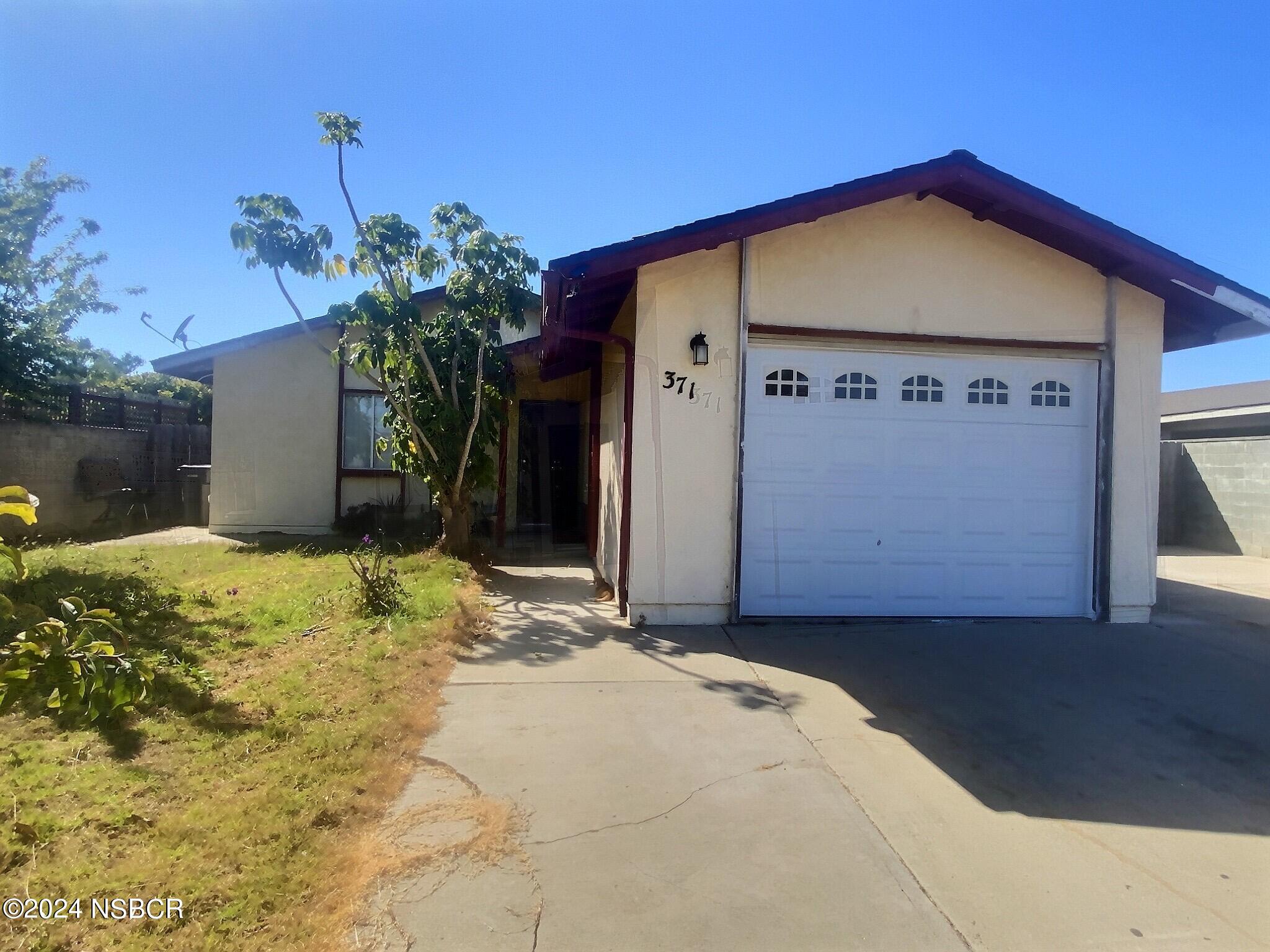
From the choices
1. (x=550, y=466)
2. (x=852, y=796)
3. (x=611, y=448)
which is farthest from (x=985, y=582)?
(x=550, y=466)

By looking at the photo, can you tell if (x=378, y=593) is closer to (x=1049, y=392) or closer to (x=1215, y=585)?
(x=1049, y=392)

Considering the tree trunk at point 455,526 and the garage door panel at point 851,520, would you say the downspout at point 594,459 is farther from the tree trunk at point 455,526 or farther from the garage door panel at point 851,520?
the garage door panel at point 851,520

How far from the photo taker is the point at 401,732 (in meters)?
4.19

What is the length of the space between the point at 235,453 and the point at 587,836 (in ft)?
37.3

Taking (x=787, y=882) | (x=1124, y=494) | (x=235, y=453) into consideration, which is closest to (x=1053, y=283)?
(x=1124, y=494)

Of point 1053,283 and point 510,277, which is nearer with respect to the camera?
point 1053,283

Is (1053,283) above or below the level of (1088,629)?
above

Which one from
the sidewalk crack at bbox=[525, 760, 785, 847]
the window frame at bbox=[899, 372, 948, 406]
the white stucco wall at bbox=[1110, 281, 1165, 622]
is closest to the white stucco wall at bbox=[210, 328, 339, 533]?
the window frame at bbox=[899, 372, 948, 406]

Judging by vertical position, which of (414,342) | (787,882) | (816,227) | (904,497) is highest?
(816,227)

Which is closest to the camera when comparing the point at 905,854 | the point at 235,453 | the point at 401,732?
the point at 905,854

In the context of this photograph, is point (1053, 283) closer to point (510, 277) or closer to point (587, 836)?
point (510, 277)

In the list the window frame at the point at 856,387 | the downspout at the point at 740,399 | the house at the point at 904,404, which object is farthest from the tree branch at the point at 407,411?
the window frame at the point at 856,387

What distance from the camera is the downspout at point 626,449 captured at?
6.81 metres

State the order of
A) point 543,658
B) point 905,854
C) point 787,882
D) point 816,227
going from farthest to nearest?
point 816,227
point 543,658
point 905,854
point 787,882
